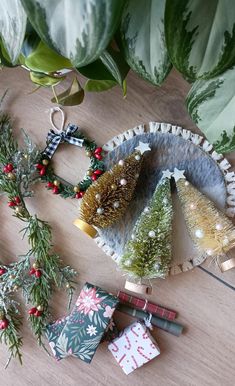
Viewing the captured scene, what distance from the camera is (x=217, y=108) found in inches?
22.8

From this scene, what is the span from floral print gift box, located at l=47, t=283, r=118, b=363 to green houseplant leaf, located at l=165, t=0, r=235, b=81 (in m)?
0.47

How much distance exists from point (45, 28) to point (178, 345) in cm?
60

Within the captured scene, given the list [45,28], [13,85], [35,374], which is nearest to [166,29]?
[45,28]

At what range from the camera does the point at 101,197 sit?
83 centimetres

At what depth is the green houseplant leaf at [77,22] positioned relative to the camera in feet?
1.40

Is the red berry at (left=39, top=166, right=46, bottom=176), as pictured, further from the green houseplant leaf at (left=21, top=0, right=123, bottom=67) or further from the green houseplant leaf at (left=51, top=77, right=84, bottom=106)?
the green houseplant leaf at (left=21, top=0, right=123, bottom=67)

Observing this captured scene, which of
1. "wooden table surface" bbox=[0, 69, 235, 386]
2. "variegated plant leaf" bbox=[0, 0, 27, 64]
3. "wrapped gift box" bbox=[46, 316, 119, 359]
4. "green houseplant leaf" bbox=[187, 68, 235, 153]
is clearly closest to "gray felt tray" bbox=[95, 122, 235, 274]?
"wooden table surface" bbox=[0, 69, 235, 386]

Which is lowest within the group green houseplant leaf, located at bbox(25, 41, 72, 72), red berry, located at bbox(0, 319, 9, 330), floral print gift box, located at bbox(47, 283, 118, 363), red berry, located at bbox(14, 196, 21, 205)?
red berry, located at bbox(0, 319, 9, 330)

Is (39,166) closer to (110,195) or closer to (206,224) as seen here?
(110,195)

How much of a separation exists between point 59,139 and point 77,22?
0.46 meters

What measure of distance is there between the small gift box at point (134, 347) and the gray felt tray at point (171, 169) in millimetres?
116

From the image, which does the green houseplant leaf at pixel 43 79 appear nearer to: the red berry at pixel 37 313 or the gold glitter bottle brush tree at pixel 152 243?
the gold glitter bottle brush tree at pixel 152 243

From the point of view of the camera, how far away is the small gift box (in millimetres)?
865

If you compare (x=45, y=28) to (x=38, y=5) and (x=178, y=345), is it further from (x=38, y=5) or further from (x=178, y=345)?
(x=178, y=345)
